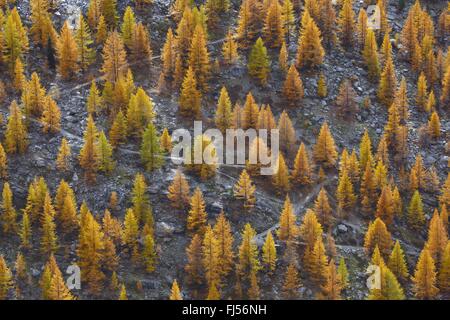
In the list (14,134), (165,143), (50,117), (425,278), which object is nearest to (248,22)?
(165,143)

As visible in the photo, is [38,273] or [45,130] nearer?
[38,273]

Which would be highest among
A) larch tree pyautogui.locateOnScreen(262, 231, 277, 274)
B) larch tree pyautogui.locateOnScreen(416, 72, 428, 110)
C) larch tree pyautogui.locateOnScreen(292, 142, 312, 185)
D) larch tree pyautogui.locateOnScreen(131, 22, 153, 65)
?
larch tree pyautogui.locateOnScreen(131, 22, 153, 65)

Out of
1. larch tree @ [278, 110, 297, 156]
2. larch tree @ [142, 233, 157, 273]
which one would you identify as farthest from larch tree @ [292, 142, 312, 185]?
larch tree @ [142, 233, 157, 273]

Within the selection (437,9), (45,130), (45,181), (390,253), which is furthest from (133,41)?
(437,9)

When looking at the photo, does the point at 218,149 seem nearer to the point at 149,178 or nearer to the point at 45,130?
the point at 149,178

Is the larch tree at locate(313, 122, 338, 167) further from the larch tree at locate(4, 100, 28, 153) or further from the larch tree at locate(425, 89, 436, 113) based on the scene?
the larch tree at locate(4, 100, 28, 153)

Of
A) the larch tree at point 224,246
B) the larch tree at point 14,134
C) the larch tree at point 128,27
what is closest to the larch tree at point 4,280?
the larch tree at point 14,134
